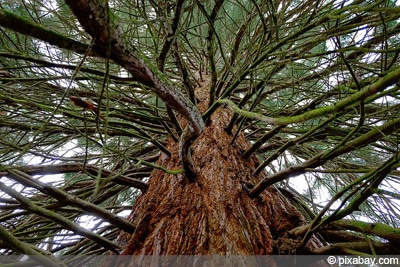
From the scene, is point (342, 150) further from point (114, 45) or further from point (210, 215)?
point (114, 45)

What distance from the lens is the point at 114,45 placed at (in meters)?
0.79

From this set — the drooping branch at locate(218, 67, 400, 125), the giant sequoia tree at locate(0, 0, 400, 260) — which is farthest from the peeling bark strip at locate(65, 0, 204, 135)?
the drooping branch at locate(218, 67, 400, 125)

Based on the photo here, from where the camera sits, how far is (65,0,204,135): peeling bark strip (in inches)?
26.9

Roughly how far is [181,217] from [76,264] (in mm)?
945

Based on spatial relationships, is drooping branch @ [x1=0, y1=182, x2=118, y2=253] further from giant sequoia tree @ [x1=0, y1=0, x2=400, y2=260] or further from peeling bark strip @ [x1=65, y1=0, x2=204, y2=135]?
peeling bark strip @ [x1=65, y1=0, x2=204, y2=135]

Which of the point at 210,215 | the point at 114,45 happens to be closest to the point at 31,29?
the point at 114,45

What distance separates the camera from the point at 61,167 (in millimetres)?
1306

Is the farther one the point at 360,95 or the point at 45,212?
the point at 45,212

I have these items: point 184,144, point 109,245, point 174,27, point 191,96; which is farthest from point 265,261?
point 191,96

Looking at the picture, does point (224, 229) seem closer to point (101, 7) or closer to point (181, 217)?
point (181, 217)

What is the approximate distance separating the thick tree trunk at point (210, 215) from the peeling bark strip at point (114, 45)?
55 centimetres

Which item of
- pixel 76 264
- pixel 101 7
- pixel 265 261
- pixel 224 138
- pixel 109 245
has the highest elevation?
pixel 101 7

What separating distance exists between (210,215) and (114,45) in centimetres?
90

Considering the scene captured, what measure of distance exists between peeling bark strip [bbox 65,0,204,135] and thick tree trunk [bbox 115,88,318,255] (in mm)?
545
